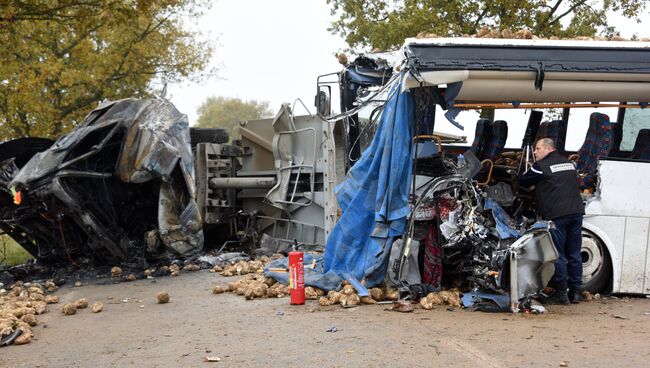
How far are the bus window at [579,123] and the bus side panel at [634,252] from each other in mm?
1228

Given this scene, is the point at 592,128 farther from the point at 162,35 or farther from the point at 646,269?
the point at 162,35

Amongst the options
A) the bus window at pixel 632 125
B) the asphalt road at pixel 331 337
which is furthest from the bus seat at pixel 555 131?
the asphalt road at pixel 331 337

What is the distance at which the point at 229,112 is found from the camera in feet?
263

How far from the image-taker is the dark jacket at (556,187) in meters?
7.58

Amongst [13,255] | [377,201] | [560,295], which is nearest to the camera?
[560,295]

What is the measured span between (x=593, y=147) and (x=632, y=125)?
1.50 metres

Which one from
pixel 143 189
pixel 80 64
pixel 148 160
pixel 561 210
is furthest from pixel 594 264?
pixel 80 64

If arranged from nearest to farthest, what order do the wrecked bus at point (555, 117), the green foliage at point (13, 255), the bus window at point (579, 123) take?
1. the wrecked bus at point (555, 117)
2. the bus window at point (579, 123)
3. the green foliage at point (13, 255)

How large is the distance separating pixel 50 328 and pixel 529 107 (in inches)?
234

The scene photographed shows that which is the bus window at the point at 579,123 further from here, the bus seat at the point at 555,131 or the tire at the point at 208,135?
the tire at the point at 208,135

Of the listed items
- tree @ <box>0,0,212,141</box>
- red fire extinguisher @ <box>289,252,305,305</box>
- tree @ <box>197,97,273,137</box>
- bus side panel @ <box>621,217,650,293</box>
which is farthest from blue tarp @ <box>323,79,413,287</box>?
tree @ <box>197,97,273,137</box>

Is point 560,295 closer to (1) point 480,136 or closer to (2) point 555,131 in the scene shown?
(2) point 555,131

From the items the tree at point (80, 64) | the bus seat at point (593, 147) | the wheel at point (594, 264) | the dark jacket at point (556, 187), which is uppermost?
the tree at point (80, 64)

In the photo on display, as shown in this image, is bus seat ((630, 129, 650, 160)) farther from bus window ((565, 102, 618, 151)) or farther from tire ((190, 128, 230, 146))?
tire ((190, 128, 230, 146))
